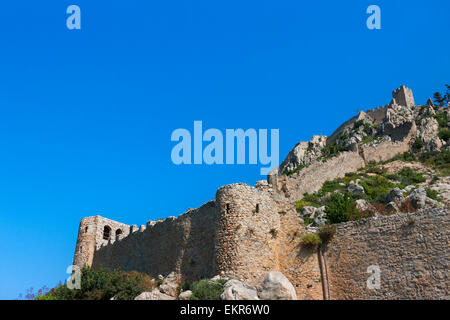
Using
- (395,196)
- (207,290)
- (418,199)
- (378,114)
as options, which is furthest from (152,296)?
(378,114)

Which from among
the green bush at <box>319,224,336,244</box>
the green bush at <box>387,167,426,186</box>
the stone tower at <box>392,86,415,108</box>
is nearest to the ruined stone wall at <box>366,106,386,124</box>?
the stone tower at <box>392,86,415,108</box>

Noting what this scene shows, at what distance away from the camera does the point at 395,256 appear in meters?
14.6

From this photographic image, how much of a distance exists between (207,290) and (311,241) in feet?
15.4

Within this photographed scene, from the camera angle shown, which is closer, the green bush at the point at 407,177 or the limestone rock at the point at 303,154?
the green bush at the point at 407,177

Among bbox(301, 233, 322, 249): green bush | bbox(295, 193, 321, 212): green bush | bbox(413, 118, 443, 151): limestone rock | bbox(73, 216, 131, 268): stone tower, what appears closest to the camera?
bbox(301, 233, 322, 249): green bush

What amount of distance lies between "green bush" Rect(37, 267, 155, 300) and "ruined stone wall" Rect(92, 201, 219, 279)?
2.60 m

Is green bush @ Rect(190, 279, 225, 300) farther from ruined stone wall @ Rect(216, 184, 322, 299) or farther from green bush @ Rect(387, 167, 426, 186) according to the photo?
green bush @ Rect(387, 167, 426, 186)

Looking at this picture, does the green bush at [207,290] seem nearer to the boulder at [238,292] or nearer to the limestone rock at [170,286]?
the boulder at [238,292]

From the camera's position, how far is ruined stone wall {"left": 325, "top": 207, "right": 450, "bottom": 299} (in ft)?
45.0

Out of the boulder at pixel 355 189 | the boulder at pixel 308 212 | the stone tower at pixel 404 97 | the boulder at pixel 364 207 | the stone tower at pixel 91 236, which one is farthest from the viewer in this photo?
the stone tower at pixel 404 97

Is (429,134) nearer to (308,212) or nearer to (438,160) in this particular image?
(438,160)

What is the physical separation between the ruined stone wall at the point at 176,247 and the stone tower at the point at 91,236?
3.17 meters

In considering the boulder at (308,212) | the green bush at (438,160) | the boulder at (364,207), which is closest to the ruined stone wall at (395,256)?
the boulder at (364,207)

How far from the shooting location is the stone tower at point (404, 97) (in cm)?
6398
